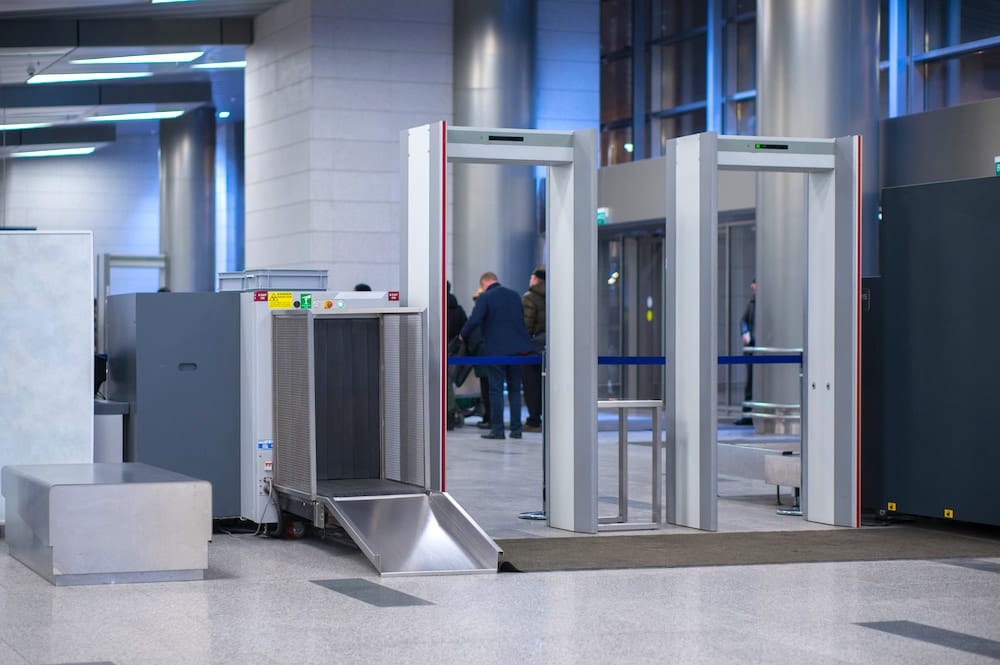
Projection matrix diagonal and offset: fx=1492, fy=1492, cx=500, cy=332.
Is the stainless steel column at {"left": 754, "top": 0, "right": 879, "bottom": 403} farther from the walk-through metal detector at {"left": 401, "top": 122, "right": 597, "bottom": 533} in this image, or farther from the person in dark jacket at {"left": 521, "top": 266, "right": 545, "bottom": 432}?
the walk-through metal detector at {"left": 401, "top": 122, "right": 597, "bottom": 533}

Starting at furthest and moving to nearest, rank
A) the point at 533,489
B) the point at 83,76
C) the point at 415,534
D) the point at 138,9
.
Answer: the point at 83,76 < the point at 138,9 < the point at 533,489 < the point at 415,534

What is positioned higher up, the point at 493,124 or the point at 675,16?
the point at 675,16

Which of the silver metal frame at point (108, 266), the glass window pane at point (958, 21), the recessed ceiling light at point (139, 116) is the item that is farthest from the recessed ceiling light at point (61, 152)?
the glass window pane at point (958, 21)

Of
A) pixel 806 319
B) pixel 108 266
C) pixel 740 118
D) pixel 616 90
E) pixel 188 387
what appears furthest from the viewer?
pixel 616 90

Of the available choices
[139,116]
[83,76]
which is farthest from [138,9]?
[139,116]

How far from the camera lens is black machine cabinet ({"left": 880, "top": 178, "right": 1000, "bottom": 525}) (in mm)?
8375

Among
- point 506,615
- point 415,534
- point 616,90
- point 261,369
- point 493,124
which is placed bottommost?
point 506,615

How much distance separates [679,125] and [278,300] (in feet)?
42.5

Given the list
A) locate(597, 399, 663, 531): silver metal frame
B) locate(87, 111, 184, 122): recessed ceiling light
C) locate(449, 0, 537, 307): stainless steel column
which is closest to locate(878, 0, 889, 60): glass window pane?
locate(449, 0, 537, 307): stainless steel column

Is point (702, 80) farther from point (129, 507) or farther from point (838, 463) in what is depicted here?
point (129, 507)

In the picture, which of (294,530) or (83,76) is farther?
(83,76)

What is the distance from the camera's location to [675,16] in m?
20.6

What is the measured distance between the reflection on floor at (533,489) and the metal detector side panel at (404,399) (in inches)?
24.6

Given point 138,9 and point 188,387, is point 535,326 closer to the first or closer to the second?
point 138,9
